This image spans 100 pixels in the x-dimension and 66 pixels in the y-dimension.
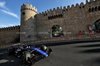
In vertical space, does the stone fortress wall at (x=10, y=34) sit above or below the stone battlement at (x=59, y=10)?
below

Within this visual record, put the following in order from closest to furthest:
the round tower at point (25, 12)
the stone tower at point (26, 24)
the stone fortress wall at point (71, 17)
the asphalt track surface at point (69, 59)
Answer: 1. the asphalt track surface at point (69, 59)
2. the stone fortress wall at point (71, 17)
3. the stone tower at point (26, 24)
4. the round tower at point (25, 12)

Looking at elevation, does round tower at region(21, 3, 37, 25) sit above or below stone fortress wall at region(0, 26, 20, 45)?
above

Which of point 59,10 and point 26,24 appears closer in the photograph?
point 59,10

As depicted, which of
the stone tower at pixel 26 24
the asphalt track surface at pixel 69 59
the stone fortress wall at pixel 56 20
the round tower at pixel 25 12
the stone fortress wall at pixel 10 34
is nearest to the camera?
the asphalt track surface at pixel 69 59

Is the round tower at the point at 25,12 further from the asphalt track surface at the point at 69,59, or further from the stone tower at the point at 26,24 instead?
the asphalt track surface at the point at 69,59

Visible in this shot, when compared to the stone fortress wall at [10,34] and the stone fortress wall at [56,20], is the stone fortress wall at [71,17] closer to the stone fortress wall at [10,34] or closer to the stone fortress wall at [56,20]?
the stone fortress wall at [56,20]

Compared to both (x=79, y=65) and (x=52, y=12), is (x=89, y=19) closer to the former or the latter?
(x=52, y=12)

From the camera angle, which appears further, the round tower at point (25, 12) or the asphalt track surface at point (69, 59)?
the round tower at point (25, 12)

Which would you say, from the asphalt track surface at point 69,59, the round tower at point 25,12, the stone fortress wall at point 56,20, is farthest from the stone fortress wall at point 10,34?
the asphalt track surface at point 69,59

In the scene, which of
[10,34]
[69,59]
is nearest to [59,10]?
[69,59]

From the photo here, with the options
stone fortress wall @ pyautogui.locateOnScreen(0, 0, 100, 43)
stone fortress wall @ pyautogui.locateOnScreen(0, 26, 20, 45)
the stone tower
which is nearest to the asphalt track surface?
stone fortress wall @ pyautogui.locateOnScreen(0, 0, 100, 43)

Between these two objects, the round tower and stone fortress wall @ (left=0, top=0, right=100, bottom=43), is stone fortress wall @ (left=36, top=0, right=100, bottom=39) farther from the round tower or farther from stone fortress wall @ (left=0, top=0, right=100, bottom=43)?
the round tower

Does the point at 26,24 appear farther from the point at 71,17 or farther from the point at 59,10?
the point at 71,17

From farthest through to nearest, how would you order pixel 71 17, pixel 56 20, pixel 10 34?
pixel 10 34, pixel 56 20, pixel 71 17
